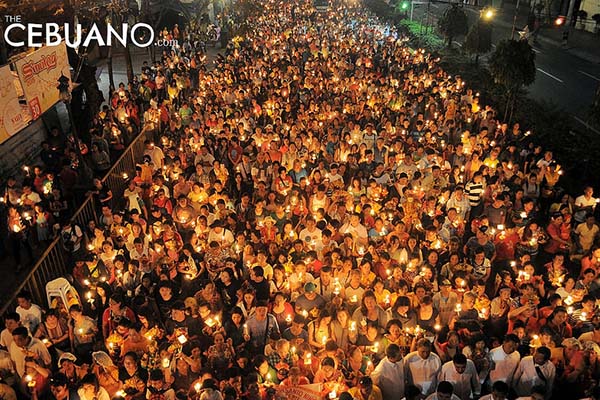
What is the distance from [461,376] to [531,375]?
77 centimetres

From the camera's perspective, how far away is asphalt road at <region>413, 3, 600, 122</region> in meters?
21.0

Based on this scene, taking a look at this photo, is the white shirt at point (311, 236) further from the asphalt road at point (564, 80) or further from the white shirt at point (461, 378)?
the asphalt road at point (564, 80)

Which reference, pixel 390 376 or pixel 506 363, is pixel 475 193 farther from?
pixel 390 376

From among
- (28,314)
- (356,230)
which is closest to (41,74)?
(28,314)

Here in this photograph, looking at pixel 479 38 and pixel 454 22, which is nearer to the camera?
pixel 479 38

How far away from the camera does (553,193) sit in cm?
1005

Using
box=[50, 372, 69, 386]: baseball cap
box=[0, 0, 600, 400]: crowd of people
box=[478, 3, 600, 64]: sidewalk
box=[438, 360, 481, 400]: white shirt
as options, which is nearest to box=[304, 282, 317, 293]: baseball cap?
box=[0, 0, 600, 400]: crowd of people

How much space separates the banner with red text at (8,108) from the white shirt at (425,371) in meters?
10.8

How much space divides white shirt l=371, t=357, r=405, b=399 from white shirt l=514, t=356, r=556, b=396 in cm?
128

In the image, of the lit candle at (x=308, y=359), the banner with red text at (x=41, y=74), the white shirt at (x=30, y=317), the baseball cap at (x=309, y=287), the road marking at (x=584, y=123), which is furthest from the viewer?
the road marking at (x=584, y=123)

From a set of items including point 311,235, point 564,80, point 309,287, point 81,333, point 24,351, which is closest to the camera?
point 24,351

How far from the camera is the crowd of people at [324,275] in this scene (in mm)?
5477

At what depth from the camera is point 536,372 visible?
5316 mm

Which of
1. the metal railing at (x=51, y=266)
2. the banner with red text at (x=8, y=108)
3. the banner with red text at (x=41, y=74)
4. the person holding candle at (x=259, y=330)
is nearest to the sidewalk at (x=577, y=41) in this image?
the banner with red text at (x=41, y=74)
